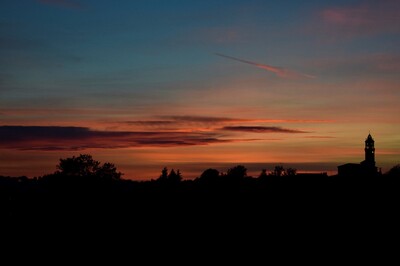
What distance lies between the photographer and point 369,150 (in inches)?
4392

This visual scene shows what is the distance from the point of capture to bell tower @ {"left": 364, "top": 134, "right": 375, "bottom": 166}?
110 meters

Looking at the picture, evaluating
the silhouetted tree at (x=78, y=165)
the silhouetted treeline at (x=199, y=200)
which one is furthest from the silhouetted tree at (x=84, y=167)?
the silhouetted treeline at (x=199, y=200)

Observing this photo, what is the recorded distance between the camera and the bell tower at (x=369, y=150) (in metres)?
110

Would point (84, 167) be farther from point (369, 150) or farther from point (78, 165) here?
point (369, 150)

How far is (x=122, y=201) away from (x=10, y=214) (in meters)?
11.5

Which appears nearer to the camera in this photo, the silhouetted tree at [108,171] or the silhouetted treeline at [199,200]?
the silhouetted treeline at [199,200]

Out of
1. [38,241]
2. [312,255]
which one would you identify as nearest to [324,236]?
[312,255]

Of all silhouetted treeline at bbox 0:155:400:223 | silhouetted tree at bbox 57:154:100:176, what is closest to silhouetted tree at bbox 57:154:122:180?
silhouetted tree at bbox 57:154:100:176

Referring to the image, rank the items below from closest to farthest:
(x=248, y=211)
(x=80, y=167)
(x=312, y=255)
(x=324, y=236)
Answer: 1. (x=312, y=255)
2. (x=324, y=236)
3. (x=248, y=211)
4. (x=80, y=167)

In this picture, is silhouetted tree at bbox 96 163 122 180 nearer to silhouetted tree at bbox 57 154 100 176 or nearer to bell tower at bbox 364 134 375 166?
silhouetted tree at bbox 57 154 100 176

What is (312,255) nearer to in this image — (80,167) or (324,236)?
(324,236)

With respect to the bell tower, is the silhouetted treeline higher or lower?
lower

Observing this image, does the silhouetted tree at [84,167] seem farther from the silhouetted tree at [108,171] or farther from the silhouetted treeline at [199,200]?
the silhouetted treeline at [199,200]

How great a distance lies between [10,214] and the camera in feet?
163
